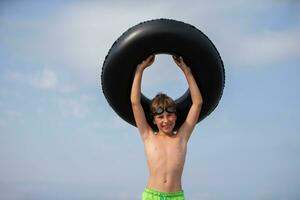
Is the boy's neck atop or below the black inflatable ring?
below

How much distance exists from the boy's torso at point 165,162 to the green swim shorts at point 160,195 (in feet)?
0.17

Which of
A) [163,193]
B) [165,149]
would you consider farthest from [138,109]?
[163,193]

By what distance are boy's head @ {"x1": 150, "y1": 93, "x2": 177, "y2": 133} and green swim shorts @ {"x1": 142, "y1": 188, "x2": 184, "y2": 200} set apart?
810mm

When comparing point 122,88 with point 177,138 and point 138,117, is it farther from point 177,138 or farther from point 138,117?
point 177,138

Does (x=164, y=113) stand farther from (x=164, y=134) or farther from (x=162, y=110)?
(x=164, y=134)

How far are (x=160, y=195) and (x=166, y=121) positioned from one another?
38.0 inches

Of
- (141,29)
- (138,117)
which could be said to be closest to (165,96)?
(138,117)

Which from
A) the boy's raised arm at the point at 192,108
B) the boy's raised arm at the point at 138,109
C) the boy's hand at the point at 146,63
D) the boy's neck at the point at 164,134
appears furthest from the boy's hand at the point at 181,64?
the boy's neck at the point at 164,134

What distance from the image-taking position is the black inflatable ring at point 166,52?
21.6 ft

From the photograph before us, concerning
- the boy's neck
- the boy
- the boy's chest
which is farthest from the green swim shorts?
the boy's neck

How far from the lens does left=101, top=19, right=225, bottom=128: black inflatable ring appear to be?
21.6 ft

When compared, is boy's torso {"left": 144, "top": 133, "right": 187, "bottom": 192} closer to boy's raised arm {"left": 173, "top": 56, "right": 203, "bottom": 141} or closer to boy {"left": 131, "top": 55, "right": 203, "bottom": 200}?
boy {"left": 131, "top": 55, "right": 203, "bottom": 200}

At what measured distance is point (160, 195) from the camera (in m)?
6.12

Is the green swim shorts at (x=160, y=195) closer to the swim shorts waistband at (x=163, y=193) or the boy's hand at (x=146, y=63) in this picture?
the swim shorts waistband at (x=163, y=193)
